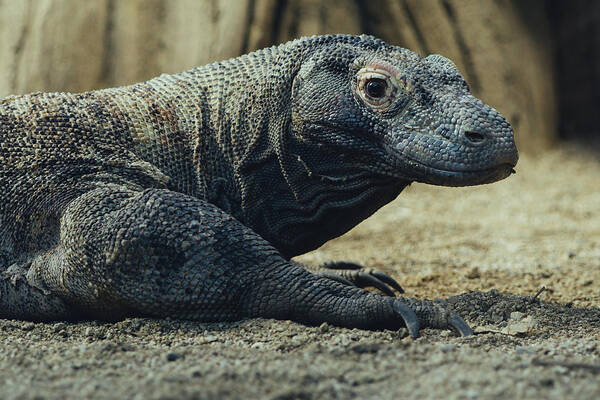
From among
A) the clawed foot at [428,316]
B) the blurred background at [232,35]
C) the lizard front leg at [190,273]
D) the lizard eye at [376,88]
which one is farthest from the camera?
the blurred background at [232,35]

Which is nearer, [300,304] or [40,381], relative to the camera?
[40,381]

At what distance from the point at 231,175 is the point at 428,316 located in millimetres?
1440

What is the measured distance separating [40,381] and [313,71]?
88.8 inches

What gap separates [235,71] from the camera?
445 centimetres

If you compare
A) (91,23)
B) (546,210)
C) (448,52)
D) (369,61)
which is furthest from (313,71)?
(448,52)

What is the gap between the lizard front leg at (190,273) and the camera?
3621mm

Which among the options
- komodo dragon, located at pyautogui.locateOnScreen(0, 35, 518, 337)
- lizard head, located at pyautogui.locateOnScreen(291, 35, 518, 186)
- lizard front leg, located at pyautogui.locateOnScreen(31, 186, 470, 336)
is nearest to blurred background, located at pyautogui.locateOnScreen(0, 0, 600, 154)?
komodo dragon, located at pyautogui.locateOnScreen(0, 35, 518, 337)

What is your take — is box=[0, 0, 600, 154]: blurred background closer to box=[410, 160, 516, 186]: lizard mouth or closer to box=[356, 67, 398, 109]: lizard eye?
box=[356, 67, 398, 109]: lizard eye

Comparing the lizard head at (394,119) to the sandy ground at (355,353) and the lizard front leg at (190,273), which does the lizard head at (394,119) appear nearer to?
the lizard front leg at (190,273)

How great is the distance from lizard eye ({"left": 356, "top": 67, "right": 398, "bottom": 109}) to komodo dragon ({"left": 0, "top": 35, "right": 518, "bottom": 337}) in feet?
0.04

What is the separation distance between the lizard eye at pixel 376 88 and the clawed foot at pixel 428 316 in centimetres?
109

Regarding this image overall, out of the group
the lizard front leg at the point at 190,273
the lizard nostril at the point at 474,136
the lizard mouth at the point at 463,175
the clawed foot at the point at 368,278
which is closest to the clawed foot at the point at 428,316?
the lizard front leg at the point at 190,273

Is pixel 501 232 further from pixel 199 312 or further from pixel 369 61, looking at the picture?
pixel 199 312

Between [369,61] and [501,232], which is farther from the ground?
[369,61]
